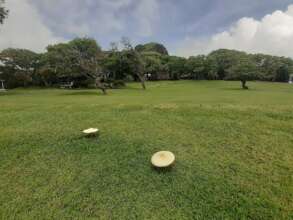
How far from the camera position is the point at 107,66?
37750 mm

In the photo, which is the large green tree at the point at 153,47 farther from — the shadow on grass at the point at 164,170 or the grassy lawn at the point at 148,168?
the shadow on grass at the point at 164,170

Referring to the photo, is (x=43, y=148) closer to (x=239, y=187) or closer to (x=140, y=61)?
(x=239, y=187)

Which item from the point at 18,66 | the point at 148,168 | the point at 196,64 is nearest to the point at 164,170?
the point at 148,168

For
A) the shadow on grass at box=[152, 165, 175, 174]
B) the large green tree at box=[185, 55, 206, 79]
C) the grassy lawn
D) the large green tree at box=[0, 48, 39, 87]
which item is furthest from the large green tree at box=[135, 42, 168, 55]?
the shadow on grass at box=[152, 165, 175, 174]

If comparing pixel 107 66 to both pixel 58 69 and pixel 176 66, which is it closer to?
pixel 58 69

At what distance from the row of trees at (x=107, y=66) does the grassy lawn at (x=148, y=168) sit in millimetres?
16568

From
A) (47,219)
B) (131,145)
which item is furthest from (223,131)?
(47,219)

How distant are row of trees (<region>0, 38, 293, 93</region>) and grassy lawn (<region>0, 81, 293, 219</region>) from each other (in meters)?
16.6

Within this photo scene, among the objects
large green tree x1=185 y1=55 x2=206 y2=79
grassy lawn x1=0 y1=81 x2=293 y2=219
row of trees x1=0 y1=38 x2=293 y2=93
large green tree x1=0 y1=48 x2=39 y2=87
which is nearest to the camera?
grassy lawn x1=0 y1=81 x2=293 y2=219

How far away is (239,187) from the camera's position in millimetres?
4387

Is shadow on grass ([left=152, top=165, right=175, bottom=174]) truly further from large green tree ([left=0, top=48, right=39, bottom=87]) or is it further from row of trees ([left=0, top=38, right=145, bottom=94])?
large green tree ([left=0, top=48, right=39, bottom=87])

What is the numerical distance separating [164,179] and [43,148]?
3.94 m

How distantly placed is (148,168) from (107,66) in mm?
34894

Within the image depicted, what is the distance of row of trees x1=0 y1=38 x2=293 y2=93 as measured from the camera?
2550 cm
